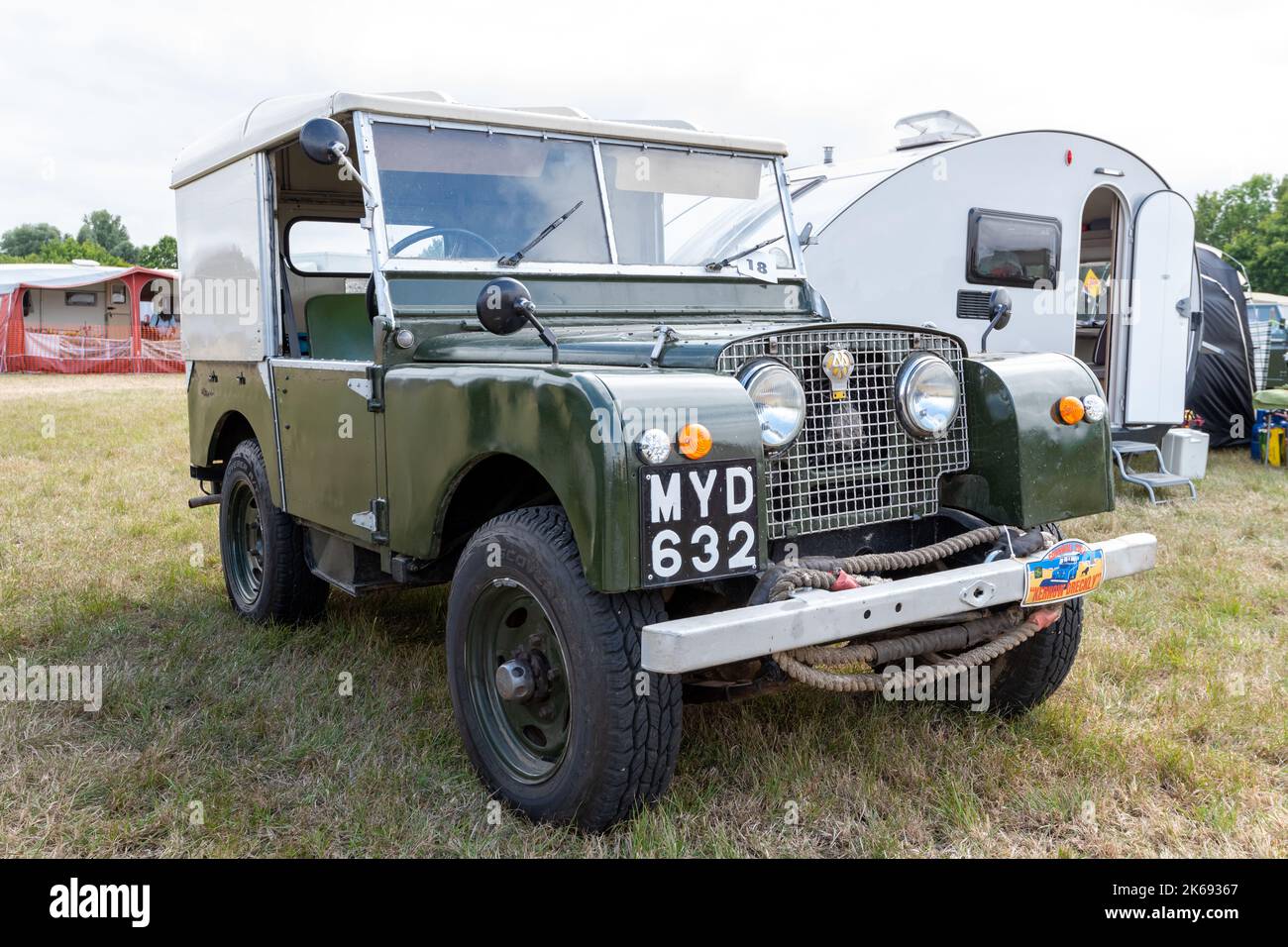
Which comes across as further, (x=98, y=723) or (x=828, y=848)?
(x=98, y=723)

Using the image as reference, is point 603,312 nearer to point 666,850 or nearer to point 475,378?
point 475,378

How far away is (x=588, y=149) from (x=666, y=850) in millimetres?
2579

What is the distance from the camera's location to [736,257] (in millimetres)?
4375

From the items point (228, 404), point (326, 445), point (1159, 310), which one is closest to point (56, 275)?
point (228, 404)

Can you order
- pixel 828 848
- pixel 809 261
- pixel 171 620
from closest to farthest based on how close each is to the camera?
pixel 828 848
pixel 171 620
pixel 809 261

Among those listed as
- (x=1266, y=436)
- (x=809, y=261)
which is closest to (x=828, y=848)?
(x=809, y=261)

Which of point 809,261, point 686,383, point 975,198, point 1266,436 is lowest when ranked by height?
point 1266,436

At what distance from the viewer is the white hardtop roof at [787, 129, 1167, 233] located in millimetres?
7902

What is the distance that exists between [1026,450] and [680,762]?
1.49m

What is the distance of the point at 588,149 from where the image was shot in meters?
4.10

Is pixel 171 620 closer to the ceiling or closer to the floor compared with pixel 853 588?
closer to the floor

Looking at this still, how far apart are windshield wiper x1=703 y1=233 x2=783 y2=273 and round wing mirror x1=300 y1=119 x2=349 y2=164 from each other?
4.97ft

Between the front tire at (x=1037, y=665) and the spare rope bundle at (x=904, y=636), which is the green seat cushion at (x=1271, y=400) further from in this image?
the spare rope bundle at (x=904, y=636)

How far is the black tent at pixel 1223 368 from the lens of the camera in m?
11.4
